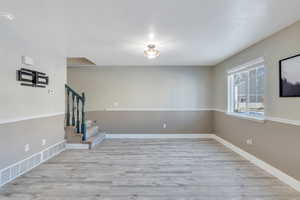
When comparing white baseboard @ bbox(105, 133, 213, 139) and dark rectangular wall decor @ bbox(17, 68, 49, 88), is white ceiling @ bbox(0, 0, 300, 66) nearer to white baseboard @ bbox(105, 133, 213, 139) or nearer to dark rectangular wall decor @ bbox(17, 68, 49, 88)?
dark rectangular wall decor @ bbox(17, 68, 49, 88)

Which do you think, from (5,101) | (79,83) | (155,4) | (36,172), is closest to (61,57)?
(79,83)

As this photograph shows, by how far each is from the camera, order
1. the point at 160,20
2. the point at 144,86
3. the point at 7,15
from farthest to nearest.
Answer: the point at 144,86, the point at 160,20, the point at 7,15

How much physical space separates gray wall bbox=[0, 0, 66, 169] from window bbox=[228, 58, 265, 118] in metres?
3.61

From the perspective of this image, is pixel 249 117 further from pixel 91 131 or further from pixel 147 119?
pixel 91 131

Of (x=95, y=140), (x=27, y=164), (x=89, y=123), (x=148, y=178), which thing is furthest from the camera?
(x=89, y=123)

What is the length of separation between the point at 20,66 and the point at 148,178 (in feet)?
9.35

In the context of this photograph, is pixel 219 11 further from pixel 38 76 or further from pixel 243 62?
pixel 38 76

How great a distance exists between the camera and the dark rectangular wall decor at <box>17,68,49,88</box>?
326 cm

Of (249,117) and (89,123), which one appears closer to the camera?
(249,117)

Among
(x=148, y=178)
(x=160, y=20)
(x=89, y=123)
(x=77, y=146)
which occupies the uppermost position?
(x=160, y=20)

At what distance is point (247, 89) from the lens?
434 cm

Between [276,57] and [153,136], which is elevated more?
[276,57]

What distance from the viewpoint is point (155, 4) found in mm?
2191

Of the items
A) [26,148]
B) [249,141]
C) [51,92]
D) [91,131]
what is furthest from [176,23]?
[91,131]
